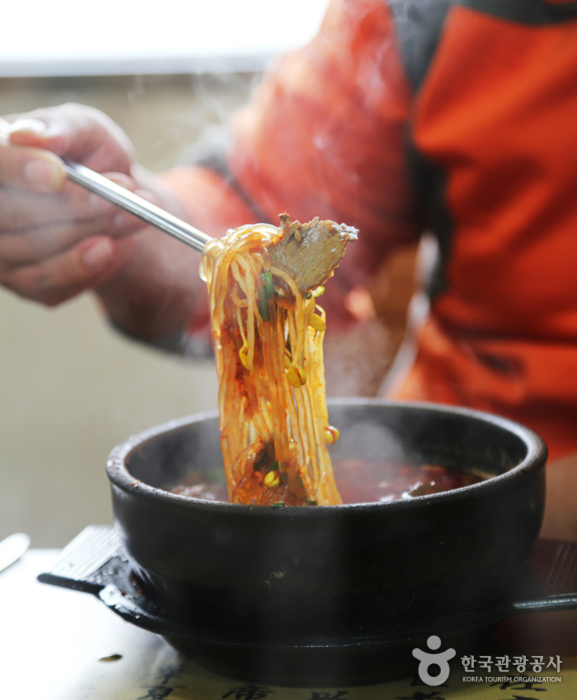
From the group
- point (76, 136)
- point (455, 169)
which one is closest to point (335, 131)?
point (455, 169)

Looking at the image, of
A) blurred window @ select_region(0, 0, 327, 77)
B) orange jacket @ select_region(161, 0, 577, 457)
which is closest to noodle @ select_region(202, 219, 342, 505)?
orange jacket @ select_region(161, 0, 577, 457)

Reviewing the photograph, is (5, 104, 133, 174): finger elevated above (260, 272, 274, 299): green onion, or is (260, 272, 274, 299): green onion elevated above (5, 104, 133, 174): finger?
(5, 104, 133, 174): finger

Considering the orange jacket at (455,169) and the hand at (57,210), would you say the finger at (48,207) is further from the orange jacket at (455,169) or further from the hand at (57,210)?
the orange jacket at (455,169)

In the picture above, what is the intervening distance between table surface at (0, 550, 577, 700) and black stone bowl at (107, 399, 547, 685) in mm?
28

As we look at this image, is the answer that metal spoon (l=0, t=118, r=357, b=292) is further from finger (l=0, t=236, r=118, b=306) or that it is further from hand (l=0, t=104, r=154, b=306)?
finger (l=0, t=236, r=118, b=306)

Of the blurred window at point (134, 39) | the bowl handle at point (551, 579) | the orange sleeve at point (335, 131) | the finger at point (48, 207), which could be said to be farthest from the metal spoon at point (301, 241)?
the blurred window at point (134, 39)

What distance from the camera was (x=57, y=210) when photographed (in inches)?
42.0

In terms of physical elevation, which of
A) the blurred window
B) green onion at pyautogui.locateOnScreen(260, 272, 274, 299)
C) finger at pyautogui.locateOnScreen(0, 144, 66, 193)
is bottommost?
green onion at pyautogui.locateOnScreen(260, 272, 274, 299)

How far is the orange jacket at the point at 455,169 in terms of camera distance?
128 cm

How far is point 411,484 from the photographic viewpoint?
912 millimetres

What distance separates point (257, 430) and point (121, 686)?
1.05ft

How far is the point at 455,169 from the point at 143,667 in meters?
1.13

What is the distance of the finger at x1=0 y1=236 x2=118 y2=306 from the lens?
111 centimetres

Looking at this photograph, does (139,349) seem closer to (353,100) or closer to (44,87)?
(44,87)
